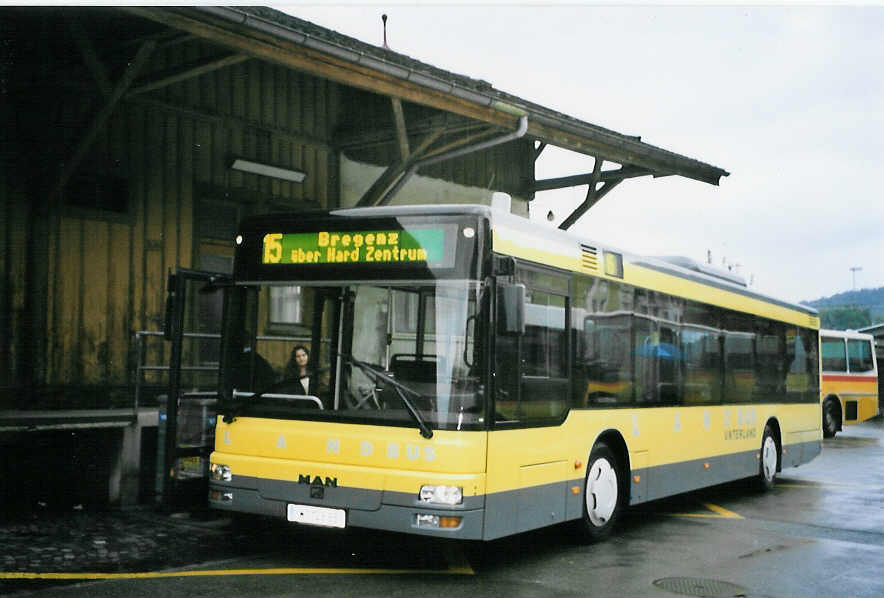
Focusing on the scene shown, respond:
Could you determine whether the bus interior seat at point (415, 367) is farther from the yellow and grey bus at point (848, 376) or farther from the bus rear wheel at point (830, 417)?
the yellow and grey bus at point (848, 376)

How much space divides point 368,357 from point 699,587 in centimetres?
286

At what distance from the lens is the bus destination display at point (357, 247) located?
7176 millimetres

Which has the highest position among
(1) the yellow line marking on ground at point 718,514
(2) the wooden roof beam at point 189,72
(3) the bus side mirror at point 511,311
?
(2) the wooden roof beam at point 189,72

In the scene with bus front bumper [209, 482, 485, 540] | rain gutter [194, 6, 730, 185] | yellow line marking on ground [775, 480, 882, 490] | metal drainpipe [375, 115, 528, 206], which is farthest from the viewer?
yellow line marking on ground [775, 480, 882, 490]

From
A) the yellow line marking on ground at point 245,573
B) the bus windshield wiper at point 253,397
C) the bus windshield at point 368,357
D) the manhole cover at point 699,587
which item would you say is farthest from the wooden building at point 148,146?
the manhole cover at point 699,587

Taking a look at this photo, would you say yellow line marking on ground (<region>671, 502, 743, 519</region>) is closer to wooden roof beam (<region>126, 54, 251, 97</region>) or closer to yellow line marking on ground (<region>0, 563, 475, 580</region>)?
yellow line marking on ground (<region>0, 563, 475, 580</region>)

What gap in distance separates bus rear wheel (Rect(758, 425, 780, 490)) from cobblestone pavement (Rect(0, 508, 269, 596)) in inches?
285

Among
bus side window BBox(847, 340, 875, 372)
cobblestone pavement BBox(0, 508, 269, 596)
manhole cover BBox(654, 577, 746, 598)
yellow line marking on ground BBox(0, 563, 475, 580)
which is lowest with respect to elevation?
manhole cover BBox(654, 577, 746, 598)

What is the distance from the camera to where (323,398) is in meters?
7.42

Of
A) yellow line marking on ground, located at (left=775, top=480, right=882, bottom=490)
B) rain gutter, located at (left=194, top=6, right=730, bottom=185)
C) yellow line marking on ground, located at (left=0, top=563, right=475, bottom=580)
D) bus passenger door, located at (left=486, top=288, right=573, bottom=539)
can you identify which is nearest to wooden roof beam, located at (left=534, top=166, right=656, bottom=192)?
rain gutter, located at (left=194, top=6, right=730, bottom=185)

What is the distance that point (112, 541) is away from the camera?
8195 millimetres

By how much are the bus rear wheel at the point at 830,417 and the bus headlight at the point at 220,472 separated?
21.6 meters

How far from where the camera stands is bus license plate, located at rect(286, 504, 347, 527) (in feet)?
23.5

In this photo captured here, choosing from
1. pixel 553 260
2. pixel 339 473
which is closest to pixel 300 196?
pixel 553 260
